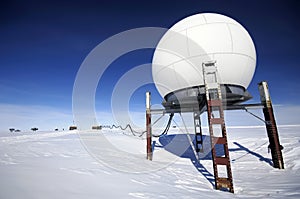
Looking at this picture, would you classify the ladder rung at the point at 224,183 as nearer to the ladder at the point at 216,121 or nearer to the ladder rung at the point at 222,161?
the ladder at the point at 216,121

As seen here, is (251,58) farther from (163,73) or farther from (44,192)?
(44,192)

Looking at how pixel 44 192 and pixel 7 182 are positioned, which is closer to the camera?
pixel 44 192

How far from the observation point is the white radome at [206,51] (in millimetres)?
6145

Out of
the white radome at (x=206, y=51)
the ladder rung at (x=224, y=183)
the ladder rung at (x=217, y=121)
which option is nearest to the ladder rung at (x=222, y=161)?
the ladder rung at (x=224, y=183)

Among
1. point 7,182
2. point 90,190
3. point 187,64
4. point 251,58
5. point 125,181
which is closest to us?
point 7,182

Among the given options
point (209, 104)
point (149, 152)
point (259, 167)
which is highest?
point (209, 104)

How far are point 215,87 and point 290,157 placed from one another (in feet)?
19.9

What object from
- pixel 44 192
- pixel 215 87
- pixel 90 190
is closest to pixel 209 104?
pixel 215 87

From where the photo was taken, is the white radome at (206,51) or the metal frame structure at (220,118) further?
the white radome at (206,51)

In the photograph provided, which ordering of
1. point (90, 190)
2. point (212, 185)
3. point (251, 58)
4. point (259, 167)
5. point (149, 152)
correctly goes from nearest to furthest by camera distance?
point (90, 190) → point (212, 185) → point (251, 58) → point (259, 167) → point (149, 152)

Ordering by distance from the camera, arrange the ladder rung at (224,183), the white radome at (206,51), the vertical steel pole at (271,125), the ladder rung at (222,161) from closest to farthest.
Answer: the ladder rung at (224,183), the ladder rung at (222,161), the white radome at (206,51), the vertical steel pole at (271,125)

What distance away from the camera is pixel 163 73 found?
23.8 feet

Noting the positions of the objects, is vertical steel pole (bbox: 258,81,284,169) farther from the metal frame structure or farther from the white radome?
the white radome

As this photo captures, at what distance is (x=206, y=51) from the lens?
20.0ft
